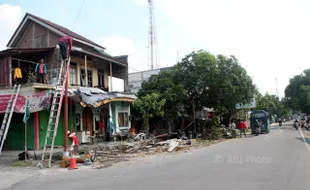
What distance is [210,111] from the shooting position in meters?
44.3

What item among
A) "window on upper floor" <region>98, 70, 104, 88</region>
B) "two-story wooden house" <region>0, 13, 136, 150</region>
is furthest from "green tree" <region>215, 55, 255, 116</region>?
"window on upper floor" <region>98, 70, 104, 88</region>

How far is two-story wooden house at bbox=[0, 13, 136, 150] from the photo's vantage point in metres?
17.3

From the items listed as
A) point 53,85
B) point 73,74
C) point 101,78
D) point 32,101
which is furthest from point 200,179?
point 101,78

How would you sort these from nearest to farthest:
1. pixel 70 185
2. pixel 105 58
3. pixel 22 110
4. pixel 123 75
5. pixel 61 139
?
pixel 70 185, pixel 22 110, pixel 61 139, pixel 105 58, pixel 123 75

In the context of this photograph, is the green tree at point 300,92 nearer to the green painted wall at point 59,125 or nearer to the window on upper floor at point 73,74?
the window on upper floor at point 73,74

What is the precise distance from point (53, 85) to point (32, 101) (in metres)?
2.13

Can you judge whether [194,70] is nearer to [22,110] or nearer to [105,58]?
[105,58]

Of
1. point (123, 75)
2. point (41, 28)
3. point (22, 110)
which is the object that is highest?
point (41, 28)

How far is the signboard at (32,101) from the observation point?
15992mm

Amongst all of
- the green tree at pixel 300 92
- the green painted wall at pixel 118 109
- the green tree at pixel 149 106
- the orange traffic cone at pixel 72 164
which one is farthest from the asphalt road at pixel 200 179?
the green tree at pixel 300 92

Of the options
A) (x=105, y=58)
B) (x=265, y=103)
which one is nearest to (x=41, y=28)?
(x=105, y=58)

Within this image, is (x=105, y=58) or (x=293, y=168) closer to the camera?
(x=293, y=168)

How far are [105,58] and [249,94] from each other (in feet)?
55.5

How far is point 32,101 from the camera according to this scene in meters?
16.4
